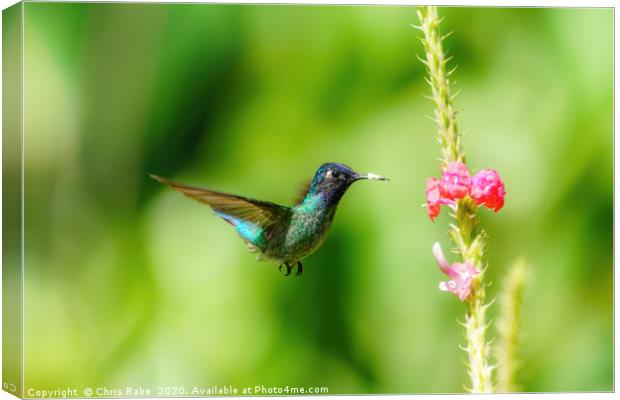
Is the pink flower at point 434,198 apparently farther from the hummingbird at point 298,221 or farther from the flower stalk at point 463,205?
the hummingbird at point 298,221

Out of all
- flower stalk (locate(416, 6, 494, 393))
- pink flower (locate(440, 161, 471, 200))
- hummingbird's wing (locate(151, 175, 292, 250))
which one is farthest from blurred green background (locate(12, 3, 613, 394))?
pink flower (locate(440, 161, 471, 200))

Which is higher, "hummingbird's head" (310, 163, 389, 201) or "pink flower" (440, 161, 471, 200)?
"pink flower" (440, 161, 471, 200)

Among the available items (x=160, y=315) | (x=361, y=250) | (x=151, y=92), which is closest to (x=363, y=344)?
(x=361, y=250)

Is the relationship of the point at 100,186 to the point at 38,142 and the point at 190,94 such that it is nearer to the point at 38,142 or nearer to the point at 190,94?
the point at 38,142

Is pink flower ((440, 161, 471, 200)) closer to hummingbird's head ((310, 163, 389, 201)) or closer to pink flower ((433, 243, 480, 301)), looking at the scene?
pink flower ((433, 243, 480, 301))

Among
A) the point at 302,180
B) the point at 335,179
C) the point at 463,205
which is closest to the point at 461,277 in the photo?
the point at 463,205

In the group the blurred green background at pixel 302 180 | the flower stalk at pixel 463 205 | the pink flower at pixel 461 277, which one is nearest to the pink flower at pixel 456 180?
the flower stalk at pixel 463 205
